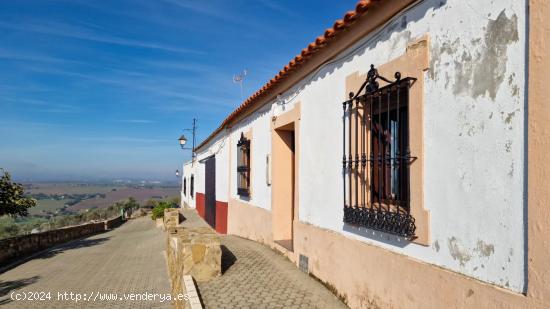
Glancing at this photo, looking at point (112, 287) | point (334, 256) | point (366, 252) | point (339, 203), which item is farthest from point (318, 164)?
point (112, 287)

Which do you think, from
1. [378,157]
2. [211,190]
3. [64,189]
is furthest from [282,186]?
[64,189]

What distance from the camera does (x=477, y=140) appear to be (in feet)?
9.91

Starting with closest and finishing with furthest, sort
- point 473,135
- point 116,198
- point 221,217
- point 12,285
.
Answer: point 473,135 < point 12,285 < point 221,217 < point 116,198

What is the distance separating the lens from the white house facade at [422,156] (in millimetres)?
2703

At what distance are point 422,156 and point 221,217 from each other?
10035mm

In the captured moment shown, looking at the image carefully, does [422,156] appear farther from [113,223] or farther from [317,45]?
[113,223]

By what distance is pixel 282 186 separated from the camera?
7.79 meters

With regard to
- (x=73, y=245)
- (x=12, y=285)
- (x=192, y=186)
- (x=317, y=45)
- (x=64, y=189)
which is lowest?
(x=64, y=189)

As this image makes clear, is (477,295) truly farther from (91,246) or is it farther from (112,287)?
(91,246)

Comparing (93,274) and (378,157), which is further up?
(378,157)

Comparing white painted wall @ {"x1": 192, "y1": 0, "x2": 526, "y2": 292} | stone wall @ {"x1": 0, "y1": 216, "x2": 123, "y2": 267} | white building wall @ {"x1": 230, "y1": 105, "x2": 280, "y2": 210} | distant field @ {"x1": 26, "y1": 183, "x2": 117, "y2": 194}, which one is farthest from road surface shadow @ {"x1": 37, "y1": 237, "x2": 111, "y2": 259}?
distant field @ {"x1": 26, "y1": 183, "x2": 117, "y2": 194}

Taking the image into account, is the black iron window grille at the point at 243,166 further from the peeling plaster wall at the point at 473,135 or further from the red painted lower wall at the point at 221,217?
the peeling plaster wall at the point at 473,135

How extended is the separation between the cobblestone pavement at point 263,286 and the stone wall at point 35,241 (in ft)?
35.7

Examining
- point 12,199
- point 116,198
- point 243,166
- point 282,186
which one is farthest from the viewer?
point 116,198
